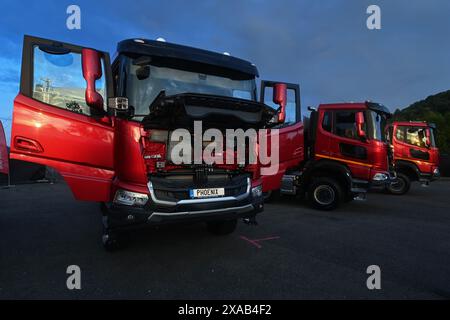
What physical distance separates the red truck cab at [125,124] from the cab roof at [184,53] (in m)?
0.01

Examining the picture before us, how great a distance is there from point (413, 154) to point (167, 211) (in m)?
10.5

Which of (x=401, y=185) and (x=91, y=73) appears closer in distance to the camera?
(x=91, y=73)

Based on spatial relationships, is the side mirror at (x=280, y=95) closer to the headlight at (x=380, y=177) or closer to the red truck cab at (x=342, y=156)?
the red truck cab at (x=342, y=156)

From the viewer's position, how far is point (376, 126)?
6.97 meters

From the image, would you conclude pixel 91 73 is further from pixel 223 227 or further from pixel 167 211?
pixel 223 227

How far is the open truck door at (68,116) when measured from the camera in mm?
3186

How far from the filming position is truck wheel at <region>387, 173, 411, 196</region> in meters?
10.4

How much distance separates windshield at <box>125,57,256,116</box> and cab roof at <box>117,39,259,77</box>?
0.46 ft

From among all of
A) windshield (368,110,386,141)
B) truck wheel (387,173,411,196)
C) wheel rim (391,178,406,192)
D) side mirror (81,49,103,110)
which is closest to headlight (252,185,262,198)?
side mirror (81,49,103,110)

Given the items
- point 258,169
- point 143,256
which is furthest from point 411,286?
point 143,256

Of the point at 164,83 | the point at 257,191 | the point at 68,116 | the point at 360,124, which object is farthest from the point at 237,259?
the point at 360,124

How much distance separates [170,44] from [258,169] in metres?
2.04

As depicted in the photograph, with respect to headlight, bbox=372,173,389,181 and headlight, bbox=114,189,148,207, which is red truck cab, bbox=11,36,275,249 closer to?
headlight, bbox=114,189,148,207
